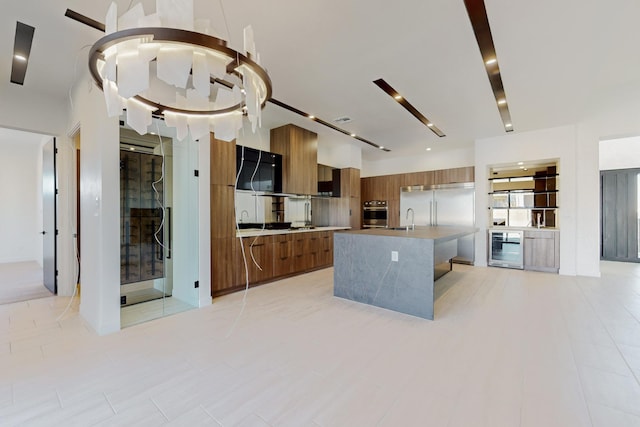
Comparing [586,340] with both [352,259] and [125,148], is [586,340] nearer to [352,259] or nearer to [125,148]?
[352,259]

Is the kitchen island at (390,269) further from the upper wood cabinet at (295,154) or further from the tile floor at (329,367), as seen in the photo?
the upper wood cabinet at (295,154)

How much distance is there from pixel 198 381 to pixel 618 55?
506 centimetres

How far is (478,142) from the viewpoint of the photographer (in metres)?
6.05

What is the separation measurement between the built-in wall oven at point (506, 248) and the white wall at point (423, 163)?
2.04 metres

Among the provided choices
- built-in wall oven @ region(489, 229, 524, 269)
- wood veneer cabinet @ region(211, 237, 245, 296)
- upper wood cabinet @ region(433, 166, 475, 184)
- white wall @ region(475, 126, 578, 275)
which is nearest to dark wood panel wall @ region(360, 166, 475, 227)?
upper wood cabinet @ region(433, 166, 475, 184)

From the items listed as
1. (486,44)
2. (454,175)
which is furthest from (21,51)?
(454,175)

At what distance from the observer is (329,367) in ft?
6.79

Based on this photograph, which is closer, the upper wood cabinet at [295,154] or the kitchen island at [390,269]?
Answer: the kitchen island at [390,269]

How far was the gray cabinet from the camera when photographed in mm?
5285

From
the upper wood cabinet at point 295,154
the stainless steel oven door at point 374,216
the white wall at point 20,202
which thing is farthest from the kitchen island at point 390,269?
the white wall at point 20,202

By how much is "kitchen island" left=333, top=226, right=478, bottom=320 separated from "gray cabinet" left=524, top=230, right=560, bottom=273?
2868 mm

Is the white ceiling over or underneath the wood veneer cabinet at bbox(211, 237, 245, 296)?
over

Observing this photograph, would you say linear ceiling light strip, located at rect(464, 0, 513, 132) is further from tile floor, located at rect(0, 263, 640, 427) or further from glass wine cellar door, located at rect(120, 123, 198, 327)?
glass wine cellar door, located at rect(120, 123, 198, 327)

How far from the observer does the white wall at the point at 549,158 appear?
16.8 feet
